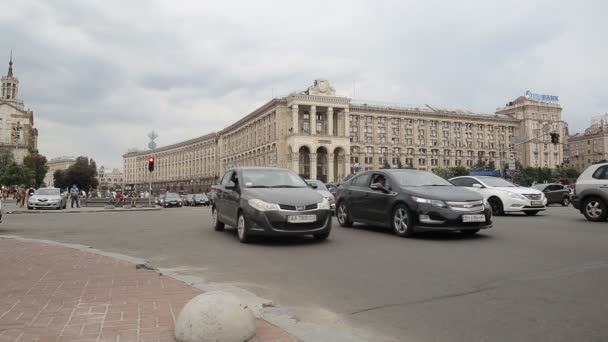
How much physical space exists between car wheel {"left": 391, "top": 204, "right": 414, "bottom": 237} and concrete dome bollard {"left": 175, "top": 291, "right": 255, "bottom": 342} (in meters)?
6.17

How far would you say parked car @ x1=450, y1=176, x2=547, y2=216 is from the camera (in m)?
14.3

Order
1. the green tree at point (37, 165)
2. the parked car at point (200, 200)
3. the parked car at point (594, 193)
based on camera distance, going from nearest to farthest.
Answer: the parked car at point (594, 193) < the parked car at point (200, 200) < the green tree at point (37, 165)

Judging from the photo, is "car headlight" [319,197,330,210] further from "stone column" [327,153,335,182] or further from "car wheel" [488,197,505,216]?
"stone column" [327,153,335,182]

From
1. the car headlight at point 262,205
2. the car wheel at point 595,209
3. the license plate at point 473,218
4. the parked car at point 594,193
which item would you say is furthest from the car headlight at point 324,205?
the car wheel at point 595,209

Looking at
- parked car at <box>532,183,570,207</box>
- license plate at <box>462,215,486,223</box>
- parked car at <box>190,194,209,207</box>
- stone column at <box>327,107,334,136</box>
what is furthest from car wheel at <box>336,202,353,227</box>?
stone column at <box>327,107,334,136</box>

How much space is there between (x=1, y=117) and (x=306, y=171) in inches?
3009

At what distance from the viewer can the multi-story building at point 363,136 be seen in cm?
9031

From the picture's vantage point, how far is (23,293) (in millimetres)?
4281

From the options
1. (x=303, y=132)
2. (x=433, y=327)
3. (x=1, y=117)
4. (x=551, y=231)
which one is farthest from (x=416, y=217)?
(x=1, y=117)

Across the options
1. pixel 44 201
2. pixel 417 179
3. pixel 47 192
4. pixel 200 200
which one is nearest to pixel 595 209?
pixel 417 179

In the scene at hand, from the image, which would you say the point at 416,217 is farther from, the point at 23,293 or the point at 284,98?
the point at 284,98

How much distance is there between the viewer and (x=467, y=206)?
843cm

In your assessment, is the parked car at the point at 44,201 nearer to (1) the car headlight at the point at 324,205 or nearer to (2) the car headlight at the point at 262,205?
(2) the car headlight at the point at 262,205

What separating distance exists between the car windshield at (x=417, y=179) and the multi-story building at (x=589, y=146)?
405 ft
